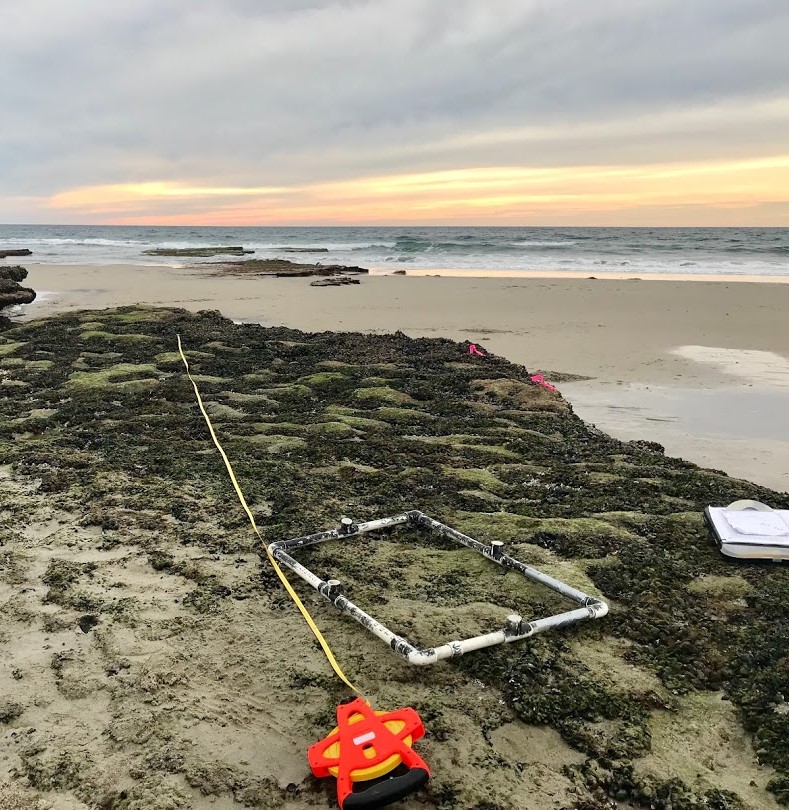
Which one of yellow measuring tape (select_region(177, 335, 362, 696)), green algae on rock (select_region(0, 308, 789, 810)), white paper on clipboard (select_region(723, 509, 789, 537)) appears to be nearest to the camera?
green algae on rock (select_region(0, 308, 789, 810))

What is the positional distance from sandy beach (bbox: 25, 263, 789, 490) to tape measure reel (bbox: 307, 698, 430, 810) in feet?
17.4

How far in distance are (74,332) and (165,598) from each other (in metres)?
9.62

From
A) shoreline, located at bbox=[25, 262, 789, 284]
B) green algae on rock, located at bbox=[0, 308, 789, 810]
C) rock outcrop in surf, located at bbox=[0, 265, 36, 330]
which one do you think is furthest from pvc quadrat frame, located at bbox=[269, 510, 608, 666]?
shoreline, located at bbox=[25, 262, 789, 284]

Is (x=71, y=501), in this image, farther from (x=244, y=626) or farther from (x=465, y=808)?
(x=465, y=808)

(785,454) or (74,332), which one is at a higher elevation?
(74,332)

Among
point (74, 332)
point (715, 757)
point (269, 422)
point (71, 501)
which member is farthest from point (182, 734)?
point (74, 332)

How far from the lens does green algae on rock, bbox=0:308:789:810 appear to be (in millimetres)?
2566

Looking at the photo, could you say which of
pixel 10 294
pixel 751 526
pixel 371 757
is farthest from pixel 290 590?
pixel 10 294

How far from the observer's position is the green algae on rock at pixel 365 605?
8.42ft

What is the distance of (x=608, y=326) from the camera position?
53.5 feet

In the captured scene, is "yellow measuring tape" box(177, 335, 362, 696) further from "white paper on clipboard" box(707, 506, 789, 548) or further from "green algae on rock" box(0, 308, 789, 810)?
"white paper on clipboard" box(707, 506, 789, 548)

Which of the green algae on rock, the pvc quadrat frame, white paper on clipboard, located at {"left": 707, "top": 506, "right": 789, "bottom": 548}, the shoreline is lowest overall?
the green algae on rock

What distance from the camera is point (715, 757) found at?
2646mm

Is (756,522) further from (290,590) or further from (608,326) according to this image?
(608,326)
